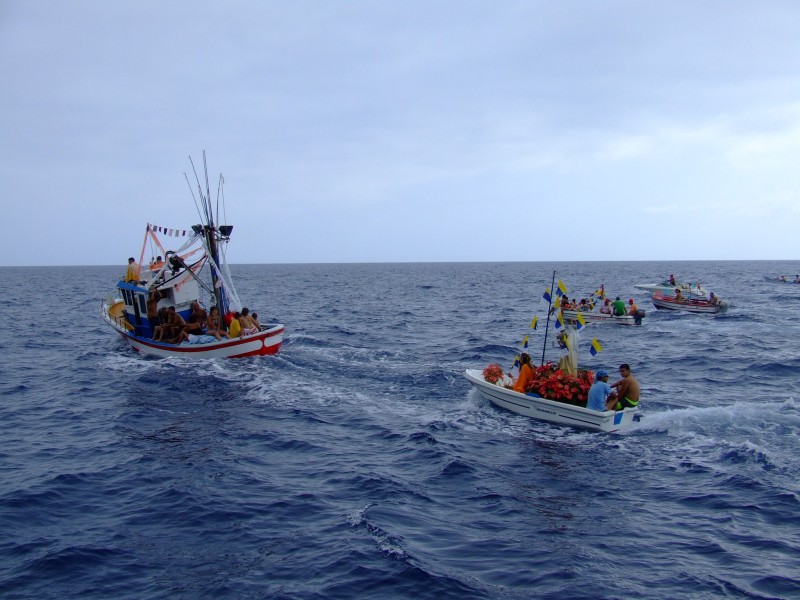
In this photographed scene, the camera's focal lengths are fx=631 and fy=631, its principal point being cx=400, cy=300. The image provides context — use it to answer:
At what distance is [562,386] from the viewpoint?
15.7 meters

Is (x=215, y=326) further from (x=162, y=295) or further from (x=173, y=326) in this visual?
(x=162, y=295)

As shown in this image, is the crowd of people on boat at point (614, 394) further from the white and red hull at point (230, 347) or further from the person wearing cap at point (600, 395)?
the white and red hull at point (230, 347)

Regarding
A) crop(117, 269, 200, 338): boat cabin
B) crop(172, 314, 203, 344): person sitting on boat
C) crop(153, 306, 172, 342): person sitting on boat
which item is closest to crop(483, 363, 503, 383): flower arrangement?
crop(172, 314, 203, 344): person sitting on boat

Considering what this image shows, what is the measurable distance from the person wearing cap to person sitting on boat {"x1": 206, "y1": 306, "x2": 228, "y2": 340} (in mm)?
14594

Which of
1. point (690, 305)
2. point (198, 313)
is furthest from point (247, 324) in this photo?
point (690, 305)

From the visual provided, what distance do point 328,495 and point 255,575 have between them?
2.85 metres

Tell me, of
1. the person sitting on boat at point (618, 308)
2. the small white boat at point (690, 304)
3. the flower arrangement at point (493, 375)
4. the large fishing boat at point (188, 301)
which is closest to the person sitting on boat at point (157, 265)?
the large fishing boat at point (188, 301)

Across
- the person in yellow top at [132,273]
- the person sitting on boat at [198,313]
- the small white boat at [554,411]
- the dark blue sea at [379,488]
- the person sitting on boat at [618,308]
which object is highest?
the person in yellow top at [132,273]

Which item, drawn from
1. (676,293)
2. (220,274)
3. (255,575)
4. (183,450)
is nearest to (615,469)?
(255,575)

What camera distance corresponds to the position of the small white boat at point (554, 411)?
14797 millimetres

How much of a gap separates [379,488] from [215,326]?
51.2 ft

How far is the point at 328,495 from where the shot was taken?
37.4ft

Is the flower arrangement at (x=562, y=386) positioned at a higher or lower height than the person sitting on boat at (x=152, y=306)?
lower

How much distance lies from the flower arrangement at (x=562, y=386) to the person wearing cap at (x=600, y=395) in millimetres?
469
